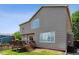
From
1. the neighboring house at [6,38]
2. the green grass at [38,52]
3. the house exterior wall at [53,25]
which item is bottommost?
the green grass at [38,52]

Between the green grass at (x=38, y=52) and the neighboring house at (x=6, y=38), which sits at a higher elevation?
the neighboring house at (x=6, y=38)

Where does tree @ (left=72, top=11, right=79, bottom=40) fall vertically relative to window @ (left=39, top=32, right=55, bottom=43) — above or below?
above

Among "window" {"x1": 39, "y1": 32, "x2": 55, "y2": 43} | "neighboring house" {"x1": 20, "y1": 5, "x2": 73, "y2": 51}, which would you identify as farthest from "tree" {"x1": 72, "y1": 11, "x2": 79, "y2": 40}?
"window" {"x1": 39, "y1": 32, "x2": 55, "y2": 43}

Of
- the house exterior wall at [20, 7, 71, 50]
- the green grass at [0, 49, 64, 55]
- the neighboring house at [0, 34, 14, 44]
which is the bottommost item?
the green grass at [0, 49, 64, 55]

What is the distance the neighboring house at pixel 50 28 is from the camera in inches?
303

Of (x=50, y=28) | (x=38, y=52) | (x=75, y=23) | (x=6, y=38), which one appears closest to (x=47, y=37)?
(x=50, y=28)

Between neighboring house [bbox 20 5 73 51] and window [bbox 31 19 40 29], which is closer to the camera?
neighboring house [bbox 20 5 73 51]

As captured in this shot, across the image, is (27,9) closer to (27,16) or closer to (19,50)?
(27,16)

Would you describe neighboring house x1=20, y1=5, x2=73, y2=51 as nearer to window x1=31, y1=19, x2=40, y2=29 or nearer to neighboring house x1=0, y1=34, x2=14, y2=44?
window x1=31, y1=19, x2=40, y2=29

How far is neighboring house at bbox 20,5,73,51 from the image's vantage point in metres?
7.68

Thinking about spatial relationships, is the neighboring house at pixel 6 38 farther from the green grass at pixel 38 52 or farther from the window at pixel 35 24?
the window at pixel 35 24

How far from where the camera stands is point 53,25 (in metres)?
→ 7.72

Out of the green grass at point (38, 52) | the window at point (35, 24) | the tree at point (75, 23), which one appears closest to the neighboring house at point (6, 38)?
the green grass at point (38, 52)

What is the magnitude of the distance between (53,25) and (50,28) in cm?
7
